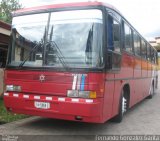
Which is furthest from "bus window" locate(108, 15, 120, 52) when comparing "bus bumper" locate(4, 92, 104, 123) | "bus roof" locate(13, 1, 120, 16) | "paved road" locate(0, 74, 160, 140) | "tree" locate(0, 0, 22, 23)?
"tree" locate(0, 0, 22, 23)

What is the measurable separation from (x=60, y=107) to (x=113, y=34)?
213 cm

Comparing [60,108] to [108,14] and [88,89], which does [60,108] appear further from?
[108,14]

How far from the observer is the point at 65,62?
21.7 feet

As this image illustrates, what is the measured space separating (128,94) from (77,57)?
3.43 meters

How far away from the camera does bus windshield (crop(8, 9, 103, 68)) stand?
6.52 m

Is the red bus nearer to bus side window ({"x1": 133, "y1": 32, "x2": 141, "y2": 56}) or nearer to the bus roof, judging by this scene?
the bus roof

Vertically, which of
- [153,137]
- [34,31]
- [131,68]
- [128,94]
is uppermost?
[34,31]

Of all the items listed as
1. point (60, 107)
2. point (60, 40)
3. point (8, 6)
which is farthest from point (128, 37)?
point (8, 6)

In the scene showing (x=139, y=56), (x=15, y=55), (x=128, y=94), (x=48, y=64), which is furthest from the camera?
(x=139, y=56)

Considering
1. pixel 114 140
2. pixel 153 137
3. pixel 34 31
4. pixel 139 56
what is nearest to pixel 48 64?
pixel 34 31

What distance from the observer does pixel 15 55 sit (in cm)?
727

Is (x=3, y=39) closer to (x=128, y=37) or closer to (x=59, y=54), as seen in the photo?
(x=128, y=37)

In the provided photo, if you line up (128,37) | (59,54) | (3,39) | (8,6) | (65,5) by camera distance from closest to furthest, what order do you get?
(59,54), (65,5), (128,37), (3,39), (8,6)

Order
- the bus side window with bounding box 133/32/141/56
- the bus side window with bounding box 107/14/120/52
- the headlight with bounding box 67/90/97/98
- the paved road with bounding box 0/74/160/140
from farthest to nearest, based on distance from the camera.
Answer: the bus side window with bounding box 133/32/141/56, the paved road with bounding box 0/74/160/140, the bus side window with bounding box 107/14/120/52, the headlight with bounding box 67/90/97/98
